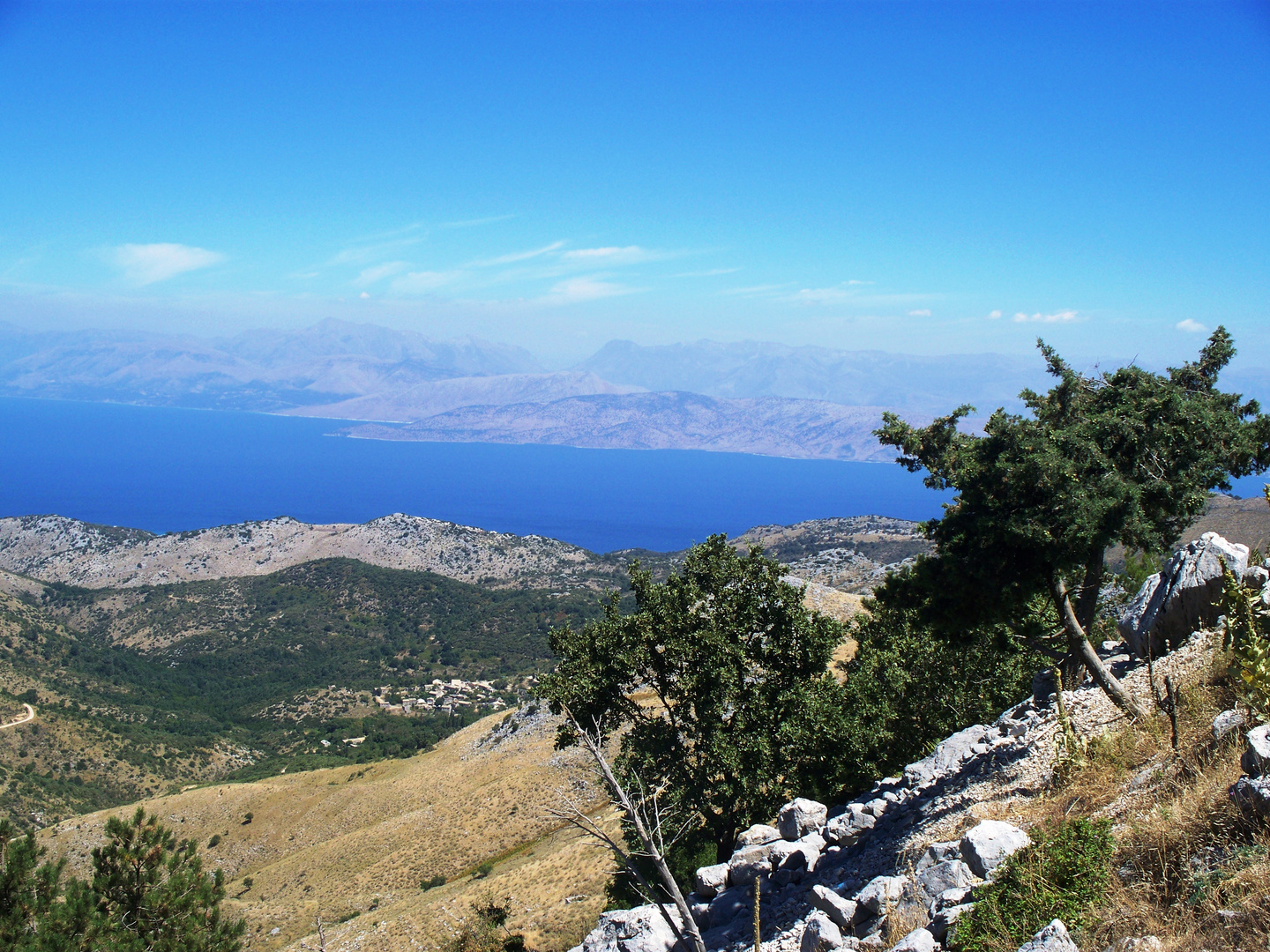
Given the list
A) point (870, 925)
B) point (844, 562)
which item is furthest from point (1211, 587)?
point (844, 562)

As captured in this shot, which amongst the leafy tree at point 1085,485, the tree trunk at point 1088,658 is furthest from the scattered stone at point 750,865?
the tree trunk at point 1088,658

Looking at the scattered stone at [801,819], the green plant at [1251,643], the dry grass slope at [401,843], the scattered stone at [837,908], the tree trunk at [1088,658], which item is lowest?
the dry grass slope at [401,843]

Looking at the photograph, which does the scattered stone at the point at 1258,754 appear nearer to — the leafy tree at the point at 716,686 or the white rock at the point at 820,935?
the white rock at the point at 820,935

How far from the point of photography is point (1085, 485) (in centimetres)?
1212

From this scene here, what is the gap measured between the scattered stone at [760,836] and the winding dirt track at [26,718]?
75.5 m

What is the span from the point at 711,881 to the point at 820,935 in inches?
219

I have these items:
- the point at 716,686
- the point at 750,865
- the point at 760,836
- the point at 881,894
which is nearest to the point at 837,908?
the point at 881,894

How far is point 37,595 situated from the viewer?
393ft

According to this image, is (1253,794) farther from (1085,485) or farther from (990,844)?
(1085,485)

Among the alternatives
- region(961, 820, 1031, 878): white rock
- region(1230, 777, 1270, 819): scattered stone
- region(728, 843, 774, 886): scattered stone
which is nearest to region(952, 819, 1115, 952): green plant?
region(961, 820, 1031, 878): white rock

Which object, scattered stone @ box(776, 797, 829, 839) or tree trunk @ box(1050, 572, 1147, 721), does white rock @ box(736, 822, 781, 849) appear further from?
tree trunk @ box(1050, 572, 1147, 721)

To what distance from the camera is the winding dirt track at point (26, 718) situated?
6326 centimetres

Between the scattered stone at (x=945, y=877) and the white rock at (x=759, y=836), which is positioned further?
the white rock at (x=759, y=836)

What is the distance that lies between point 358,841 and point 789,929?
3352 cm
